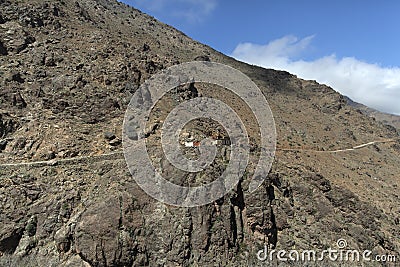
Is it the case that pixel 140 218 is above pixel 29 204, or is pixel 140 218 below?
below

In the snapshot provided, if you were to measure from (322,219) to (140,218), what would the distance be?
40.2ft

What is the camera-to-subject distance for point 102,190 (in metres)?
18.6

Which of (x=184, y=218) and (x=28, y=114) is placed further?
(x=28, y=114)

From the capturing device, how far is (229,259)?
18016 mm

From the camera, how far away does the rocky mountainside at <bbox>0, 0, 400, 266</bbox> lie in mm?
17266

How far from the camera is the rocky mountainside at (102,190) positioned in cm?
1727

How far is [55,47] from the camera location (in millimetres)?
31016

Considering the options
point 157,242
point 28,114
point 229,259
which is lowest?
point 229,259

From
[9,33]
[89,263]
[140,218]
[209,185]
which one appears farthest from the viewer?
[9,33]

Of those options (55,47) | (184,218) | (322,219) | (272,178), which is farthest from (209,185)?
(55,47)

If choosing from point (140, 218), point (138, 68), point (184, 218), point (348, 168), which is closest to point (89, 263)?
point (140, 218)

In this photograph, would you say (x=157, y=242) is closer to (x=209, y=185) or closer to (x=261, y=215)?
(x=209, y=185)

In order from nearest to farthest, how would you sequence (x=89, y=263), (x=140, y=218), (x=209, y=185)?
(x=89, y=263)
(x=140, y=218)
(x=209, y=185)

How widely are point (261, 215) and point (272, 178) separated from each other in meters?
3.90
